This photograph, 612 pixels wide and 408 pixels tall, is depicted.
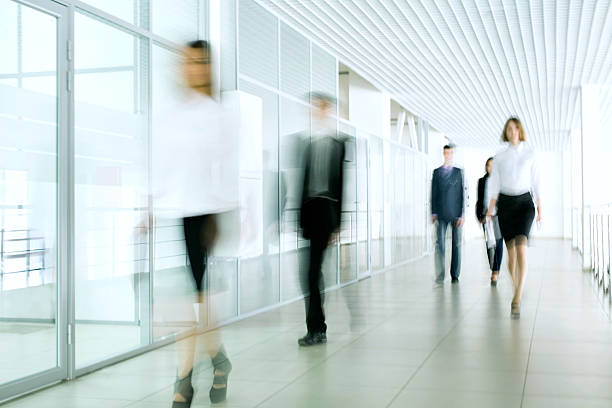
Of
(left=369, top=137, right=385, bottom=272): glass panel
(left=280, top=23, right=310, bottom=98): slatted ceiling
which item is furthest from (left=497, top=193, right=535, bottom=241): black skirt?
(left=369, top=137, right=385, bottom=272): glass panel

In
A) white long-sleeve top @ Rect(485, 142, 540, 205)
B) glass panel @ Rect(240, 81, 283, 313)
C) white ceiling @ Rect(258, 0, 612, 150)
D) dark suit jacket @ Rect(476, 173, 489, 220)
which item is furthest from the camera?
dark suit jacket @ Rect(476, 173, 489, 220)

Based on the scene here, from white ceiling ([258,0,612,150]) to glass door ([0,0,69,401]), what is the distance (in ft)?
12.5

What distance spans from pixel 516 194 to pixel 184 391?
4074mm

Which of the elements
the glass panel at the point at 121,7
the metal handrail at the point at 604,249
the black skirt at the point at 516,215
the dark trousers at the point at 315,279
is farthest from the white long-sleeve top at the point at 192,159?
the metal handrail at the point at 604,249

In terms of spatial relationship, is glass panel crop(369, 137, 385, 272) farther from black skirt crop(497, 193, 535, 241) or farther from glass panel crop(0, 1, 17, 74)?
glass panel crop(0, 1, 17, 74)

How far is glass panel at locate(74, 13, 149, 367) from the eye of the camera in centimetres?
425

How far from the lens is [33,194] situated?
3.80m

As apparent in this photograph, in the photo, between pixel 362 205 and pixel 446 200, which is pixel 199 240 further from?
pixel 362 205

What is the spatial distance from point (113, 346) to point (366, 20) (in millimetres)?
5324

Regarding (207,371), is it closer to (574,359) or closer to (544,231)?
(574,359)

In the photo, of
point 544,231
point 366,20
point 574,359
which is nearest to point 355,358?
point 574,359

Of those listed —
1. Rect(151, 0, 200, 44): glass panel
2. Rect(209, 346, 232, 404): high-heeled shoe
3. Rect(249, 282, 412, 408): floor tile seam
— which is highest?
Rect(151, 0, 200, 44): glass panel

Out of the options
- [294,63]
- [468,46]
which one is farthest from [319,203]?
[468,46]

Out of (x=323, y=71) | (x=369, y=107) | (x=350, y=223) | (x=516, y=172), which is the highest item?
(x=369, y=107)
